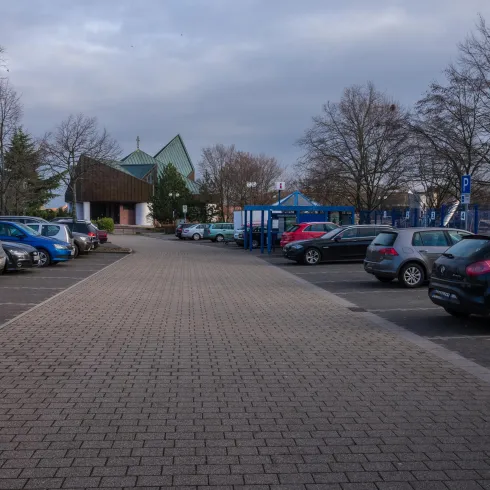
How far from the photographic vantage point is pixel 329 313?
1118 cm

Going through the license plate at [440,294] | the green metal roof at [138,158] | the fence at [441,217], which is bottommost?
the license plate at [440,294]

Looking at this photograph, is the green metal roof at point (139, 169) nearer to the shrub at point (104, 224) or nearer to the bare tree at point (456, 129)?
the shrub at point (104, 224)

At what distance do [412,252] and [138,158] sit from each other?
90169mm

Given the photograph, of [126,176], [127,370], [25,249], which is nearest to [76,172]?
[25,249]

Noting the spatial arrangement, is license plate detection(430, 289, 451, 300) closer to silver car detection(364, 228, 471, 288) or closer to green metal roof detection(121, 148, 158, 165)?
silver car detection(364, 228, 471, 288)

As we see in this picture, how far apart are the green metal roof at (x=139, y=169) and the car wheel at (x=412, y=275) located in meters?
78.4

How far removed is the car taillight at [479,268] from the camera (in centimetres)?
895

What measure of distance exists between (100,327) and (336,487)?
6.29 metres

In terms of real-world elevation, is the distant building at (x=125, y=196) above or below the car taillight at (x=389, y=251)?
above

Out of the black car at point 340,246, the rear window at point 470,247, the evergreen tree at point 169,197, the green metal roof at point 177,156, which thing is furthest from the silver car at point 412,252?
the green metal roof at point 177,156

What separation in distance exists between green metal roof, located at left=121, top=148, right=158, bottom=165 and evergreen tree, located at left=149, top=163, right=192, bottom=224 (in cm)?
2375

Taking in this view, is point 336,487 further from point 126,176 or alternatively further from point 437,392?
point 126,176

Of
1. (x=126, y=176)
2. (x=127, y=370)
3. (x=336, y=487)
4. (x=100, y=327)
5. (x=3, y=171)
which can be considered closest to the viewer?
(x=336, y=487)

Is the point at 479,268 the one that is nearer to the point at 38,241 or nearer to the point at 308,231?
A: the point at 38,241
